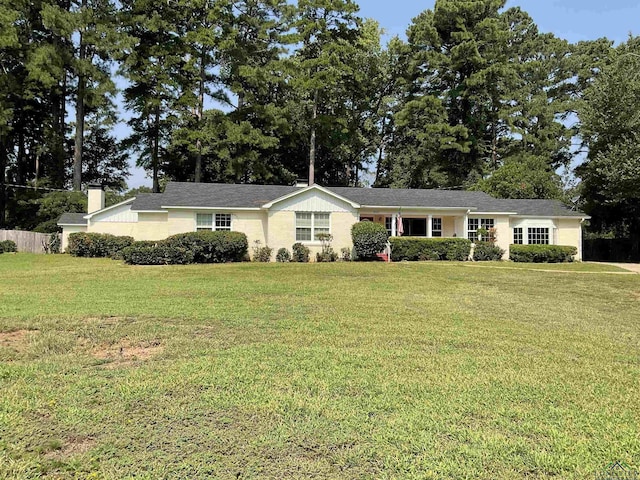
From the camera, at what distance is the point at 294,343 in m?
6.25

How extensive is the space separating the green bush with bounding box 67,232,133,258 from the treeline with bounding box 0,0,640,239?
863 cm

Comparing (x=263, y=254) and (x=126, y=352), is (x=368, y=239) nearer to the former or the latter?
(x=263, y=254)

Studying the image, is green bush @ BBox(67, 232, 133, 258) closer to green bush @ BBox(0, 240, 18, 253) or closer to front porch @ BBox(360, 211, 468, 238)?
green bush @ BBox(0, 240, 18, 253)

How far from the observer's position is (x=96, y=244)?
23953 millimetres

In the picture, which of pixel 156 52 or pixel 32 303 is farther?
pixel 156 52

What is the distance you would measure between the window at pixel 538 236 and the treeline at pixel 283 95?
5833mm

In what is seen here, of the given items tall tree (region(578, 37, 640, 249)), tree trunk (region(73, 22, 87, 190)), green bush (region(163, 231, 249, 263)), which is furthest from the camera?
tree trunk (region(73, 22, 87, 190))

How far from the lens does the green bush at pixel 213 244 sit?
1928cm

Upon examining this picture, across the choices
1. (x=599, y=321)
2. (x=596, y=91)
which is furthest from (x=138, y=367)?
(x=596, y=91)

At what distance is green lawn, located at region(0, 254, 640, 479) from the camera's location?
10.3 feet

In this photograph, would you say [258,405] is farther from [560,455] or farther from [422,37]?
[422,37]

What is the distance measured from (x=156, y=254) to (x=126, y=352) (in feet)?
45.6

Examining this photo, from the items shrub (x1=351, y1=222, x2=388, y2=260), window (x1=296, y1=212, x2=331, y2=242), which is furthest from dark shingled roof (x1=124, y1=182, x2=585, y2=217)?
shrub (x1=351, y1=222, x2=388, y2=260)

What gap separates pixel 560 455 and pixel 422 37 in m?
40.2
